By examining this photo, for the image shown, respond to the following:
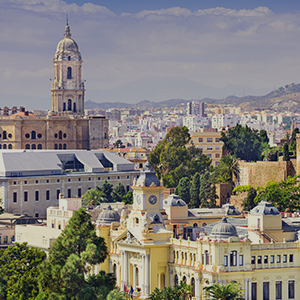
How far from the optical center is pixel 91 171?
450 ft

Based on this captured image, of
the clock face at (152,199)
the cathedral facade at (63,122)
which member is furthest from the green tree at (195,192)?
the cathedral facade at (63,122)

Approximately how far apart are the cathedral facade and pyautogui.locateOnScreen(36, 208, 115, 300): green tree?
329ft

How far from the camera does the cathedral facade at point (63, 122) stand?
550ft

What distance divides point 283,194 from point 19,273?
1678 inches

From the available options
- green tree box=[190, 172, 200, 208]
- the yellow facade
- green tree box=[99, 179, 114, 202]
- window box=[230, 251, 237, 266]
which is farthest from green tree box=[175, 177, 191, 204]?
window box=[230, 251, 237, 266]

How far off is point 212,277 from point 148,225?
347 inches

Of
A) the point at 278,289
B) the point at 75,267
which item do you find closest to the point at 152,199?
the point at 278,289

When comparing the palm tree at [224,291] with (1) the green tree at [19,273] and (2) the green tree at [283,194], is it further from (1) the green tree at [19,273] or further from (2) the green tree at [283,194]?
(2) the green tree at [283,194]

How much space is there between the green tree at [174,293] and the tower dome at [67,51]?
110 m

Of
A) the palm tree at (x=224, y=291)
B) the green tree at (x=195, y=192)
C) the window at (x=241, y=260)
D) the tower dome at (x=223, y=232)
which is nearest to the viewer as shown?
the palm tree at (x=224, y=291)

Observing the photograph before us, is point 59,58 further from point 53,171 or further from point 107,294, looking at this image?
point 107,294

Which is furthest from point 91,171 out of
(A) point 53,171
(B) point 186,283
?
(B) point 186,283

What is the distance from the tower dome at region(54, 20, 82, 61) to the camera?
176 meters

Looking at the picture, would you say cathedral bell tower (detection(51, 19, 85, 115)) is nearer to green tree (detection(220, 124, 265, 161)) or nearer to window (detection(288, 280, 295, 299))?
green tree (detection(220, 124, 265, 161))
